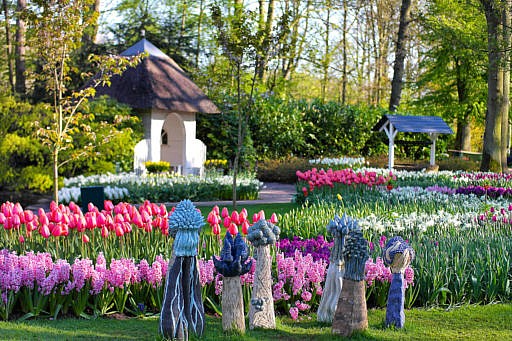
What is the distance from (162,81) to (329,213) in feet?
36.5

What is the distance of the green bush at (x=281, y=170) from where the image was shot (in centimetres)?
2131

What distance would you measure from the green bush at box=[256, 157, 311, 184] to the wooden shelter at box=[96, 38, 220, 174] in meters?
2.98

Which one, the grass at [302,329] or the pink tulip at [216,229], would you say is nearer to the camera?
the grass at [302,329]

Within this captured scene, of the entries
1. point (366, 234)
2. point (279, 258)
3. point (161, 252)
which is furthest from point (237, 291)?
point (366, 234)

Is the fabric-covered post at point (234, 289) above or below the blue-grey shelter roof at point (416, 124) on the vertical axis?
below

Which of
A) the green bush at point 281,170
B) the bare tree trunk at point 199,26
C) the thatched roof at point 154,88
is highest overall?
the bare tree trunk at point 199,26

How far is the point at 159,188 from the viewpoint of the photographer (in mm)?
14594

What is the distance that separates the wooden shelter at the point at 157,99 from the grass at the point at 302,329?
41.0ft

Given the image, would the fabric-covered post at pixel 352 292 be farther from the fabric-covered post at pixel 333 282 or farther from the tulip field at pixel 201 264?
the tulip field at pixel 201 264

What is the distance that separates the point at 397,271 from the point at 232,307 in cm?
136

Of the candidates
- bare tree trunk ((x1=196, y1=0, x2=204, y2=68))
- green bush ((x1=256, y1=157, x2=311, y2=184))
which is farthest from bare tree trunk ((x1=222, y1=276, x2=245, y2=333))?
bare tree trunk ((x1=196, y1=0, x2=204, y2=68))

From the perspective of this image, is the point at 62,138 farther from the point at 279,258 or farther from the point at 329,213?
the point at 279,258

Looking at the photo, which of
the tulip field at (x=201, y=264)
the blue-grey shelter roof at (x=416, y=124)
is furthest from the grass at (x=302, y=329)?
the blue-grey shelter roof at (x=416, y=124)

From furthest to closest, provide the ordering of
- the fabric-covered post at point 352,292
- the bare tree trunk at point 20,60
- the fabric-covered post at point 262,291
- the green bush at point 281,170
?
the green bush at point 281,170, the bare tree trunk at point 20,60, the fabric-covered post at point 262,291, the fabric-covered post at point 352,292
